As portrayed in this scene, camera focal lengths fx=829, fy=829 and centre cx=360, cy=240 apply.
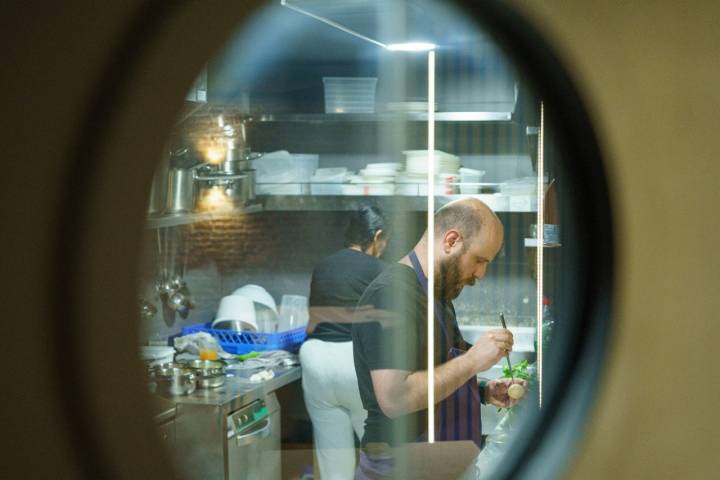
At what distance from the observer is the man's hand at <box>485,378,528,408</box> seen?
5.43 ft

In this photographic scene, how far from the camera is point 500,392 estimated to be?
5.44 feet

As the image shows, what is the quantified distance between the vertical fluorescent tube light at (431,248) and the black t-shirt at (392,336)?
1 cm

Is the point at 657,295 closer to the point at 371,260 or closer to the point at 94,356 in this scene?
the point at 371,260

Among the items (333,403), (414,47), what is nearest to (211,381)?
(333,403)

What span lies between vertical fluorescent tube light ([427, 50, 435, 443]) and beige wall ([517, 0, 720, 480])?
9.9 inches

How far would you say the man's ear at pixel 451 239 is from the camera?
163 cm

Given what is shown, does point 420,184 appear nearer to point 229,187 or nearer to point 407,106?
point 407,106

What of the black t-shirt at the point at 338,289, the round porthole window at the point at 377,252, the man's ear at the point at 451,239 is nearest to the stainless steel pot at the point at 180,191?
the round porthole window at the point at 377,252

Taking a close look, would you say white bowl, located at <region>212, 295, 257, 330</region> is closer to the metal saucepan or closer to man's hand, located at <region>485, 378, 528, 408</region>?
the metal saucepan

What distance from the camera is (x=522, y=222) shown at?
1.65 meters

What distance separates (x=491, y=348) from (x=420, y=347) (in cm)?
14

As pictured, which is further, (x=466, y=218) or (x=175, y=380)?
(x=466, y=218)

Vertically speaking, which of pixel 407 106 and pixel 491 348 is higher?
pixel 407 106

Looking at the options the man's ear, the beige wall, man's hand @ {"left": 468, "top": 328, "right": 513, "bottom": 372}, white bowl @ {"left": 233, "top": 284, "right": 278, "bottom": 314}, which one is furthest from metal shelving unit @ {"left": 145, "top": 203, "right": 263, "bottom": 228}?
the beige wall
